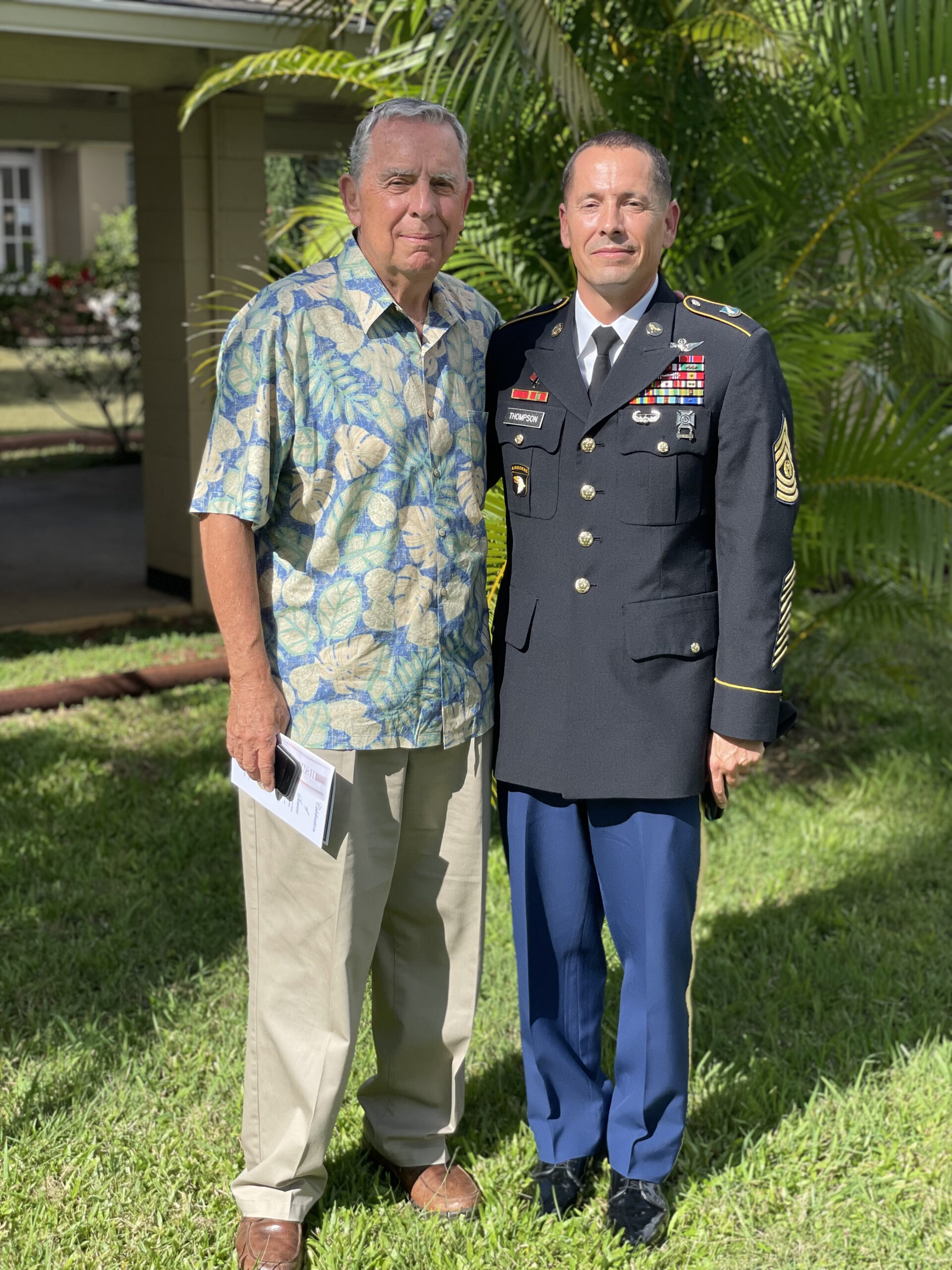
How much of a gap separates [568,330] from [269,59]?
8.02 feet

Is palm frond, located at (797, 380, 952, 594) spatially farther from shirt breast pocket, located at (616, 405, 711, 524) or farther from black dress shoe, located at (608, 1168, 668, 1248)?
black dress shoe, located at (608, 1168, 668, 1248)

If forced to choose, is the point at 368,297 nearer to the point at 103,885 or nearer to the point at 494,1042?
the point at 494,1042

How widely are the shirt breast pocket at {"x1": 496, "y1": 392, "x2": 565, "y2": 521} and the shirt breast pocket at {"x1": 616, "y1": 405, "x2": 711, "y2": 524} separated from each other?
125mm

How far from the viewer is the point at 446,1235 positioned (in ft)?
8.40

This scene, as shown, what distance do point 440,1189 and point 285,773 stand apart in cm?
95

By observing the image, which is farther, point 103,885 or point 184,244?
point 184,244

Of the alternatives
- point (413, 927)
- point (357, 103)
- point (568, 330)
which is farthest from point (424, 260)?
point (357, 103)

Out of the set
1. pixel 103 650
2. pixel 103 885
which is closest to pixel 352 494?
pixel 103 885

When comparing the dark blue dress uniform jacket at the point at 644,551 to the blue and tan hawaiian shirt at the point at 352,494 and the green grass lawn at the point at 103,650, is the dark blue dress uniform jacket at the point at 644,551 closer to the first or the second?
the blue and tan hawaiian shirt at the point at 352,494

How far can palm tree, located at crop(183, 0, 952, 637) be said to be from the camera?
410cm

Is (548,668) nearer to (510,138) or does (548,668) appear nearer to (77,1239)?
(77,1239)

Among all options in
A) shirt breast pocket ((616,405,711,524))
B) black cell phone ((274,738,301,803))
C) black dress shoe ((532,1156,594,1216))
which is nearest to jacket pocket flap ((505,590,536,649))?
shirt breast pocket ((616,405,711,524))

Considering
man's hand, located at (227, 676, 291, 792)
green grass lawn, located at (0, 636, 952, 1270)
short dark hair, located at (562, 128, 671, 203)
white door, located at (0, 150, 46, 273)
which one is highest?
white door, located at (0, 150, 46, 273)

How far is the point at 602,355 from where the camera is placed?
7.97ft
